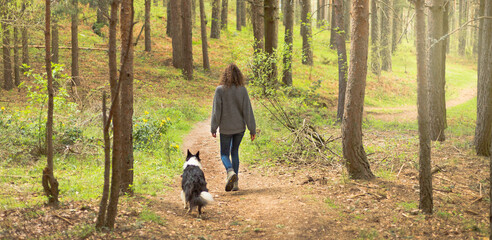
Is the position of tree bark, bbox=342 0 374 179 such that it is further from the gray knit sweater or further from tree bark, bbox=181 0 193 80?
tree bark, bbox=181 0 193 80

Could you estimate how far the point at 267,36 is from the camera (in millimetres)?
15031

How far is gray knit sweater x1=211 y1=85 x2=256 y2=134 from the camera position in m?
6.75

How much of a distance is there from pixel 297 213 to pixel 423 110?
227 centimetres

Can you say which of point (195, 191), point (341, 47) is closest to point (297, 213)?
point (195, 191)

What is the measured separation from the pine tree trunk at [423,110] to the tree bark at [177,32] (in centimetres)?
1797

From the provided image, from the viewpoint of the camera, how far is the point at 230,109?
6.77m

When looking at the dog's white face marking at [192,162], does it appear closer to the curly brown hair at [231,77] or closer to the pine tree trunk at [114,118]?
the curly brown hair at [231,77]

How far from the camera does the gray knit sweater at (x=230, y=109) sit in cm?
675

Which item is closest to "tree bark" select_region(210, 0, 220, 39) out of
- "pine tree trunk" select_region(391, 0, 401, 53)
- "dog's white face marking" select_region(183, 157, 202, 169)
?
"pine tree trunk" select_region(391, 0, 401, 53)

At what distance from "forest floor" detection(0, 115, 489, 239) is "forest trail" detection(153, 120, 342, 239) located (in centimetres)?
1

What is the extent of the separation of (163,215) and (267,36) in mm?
11033

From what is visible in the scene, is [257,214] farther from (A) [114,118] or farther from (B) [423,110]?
(B) [423,110]

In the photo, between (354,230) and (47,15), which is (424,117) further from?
(47,15)

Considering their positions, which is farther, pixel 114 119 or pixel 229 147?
pixel 229 147
